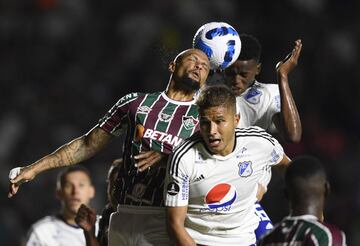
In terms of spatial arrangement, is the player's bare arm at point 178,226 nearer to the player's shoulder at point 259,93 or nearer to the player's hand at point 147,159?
the player's hand at point 147,159

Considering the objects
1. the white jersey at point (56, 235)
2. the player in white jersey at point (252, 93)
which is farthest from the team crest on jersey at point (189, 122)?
the white jersey at point (56, 235)

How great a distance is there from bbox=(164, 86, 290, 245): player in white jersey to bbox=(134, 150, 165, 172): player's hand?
0.81 feet

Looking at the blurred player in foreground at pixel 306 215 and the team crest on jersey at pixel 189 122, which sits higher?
Answer: the team crest on jersey at pixel 189 122

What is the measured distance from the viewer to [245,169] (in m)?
6.07

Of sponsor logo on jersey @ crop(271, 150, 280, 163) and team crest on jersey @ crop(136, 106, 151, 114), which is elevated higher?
team crest on jersey @ crop(136, 106, 151, 114)

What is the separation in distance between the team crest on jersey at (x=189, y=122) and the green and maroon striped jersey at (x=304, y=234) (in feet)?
5.68

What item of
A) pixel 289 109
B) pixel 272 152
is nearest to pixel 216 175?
pixel 272 152

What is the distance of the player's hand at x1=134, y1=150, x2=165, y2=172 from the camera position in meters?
6.20

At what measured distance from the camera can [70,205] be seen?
8898mm

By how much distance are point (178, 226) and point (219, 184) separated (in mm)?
349

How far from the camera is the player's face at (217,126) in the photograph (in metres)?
5.83

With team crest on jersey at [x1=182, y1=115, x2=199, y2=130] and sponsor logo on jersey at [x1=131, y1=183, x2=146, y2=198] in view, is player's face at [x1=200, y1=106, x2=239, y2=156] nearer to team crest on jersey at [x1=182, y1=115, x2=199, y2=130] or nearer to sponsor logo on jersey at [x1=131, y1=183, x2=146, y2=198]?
team crest on jersey at [x1=182, y1=115, x2=199, y2=130]

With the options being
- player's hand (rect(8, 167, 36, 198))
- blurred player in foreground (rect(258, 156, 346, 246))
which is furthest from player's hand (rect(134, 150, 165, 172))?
blurred player in foreground (rect(258, 156, 346, 246))

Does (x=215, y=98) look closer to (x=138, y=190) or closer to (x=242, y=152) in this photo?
(x=242, y=152)
